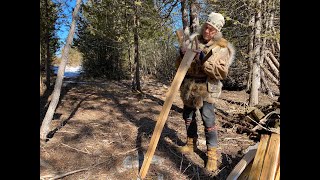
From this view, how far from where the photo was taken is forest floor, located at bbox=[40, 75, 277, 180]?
3346 mm

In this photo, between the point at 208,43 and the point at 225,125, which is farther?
the point at 225,125

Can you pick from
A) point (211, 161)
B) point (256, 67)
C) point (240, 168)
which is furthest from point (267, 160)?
point (256, 67)

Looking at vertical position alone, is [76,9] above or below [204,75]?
above

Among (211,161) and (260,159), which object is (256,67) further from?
(260,159)

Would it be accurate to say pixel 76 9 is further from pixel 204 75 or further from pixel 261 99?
pixel 261 99

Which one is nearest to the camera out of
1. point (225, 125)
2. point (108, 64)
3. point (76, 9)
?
point (76, 9)

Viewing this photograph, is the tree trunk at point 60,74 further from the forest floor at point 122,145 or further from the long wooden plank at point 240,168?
the long wooden plank at point 240,168

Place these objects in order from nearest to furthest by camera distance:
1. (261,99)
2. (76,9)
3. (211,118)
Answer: (211,118) → (76,9) → (261,99)

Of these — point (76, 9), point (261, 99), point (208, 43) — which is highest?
point (76, 9)

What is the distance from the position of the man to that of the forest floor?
49 centimetres

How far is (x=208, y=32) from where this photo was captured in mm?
3371
